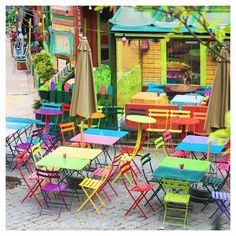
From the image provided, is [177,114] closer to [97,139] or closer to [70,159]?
[97,139]

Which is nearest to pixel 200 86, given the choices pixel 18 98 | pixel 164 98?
pixel 164 98

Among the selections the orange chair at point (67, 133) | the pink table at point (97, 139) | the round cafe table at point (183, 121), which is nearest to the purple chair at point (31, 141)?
the orange chair at point (67, 133)

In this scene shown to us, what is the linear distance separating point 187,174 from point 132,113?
467cm

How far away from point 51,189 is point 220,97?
336 cm

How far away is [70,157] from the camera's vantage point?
43.3 feet

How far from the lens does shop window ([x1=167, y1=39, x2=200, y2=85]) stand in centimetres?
2048

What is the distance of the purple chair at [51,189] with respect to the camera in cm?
1224

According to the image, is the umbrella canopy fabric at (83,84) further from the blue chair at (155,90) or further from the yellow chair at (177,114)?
the blue chair at (155,90)

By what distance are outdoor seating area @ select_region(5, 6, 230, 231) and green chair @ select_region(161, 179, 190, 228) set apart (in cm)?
2

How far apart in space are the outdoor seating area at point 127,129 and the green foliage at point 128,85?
30 millimetres

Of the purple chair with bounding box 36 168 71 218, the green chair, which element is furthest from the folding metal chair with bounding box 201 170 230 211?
the purple chair with bounding box 36 168 71 218
